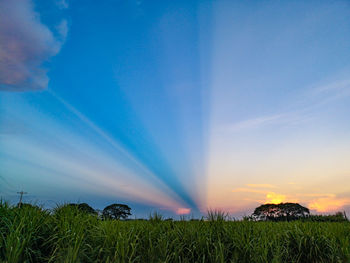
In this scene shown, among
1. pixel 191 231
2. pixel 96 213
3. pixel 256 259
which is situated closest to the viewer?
pixel 256 259

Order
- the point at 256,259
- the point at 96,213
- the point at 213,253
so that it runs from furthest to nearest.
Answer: the point at 96,213, the point at 213,253, the point at 256,259

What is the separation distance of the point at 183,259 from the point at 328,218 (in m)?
12.5

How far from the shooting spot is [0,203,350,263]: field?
560cm

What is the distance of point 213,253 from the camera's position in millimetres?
6246

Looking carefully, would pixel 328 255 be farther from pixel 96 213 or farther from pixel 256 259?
pixel 96 213

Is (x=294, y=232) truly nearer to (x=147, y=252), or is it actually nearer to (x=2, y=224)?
(x=147, y=252)

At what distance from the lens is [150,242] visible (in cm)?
611

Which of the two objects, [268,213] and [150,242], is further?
[268,213]

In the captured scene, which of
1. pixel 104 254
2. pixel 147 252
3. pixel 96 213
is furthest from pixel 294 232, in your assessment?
pixel 96 213

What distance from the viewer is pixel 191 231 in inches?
268

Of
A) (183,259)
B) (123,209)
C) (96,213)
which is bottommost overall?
(183,259)

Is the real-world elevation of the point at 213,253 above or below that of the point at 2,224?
below

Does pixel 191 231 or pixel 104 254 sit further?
pixel 191 231

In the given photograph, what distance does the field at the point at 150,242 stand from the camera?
18.4 feet
